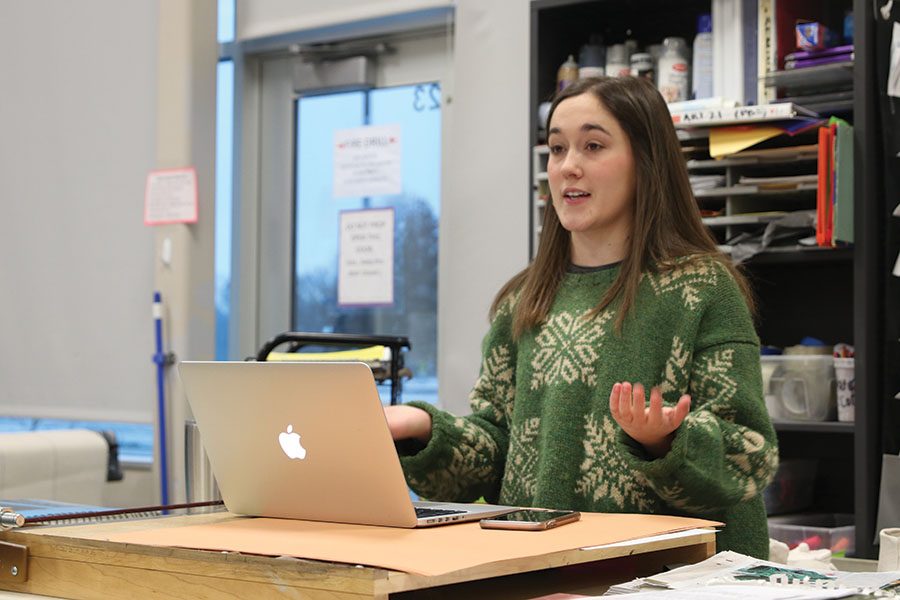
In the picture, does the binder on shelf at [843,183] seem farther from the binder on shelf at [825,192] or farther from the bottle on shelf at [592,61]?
the bottle on shelf at [592,61]

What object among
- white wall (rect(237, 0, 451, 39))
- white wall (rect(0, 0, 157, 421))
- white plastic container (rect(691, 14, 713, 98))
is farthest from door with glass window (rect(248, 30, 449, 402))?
white plastic container (rect(691, 14, 713, 98))

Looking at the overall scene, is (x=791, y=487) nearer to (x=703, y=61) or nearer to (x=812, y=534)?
(x=812, y=534)

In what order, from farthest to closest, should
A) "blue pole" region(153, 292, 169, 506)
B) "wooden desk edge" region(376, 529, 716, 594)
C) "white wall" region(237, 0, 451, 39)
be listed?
"blue pole" region(153, 292, 169, 506) → "white wall" region(237, 0, 451, 39) → "wooden desk edge" region(376, 529, 716, 594)

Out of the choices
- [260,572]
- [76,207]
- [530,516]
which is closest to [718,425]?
[530,516]

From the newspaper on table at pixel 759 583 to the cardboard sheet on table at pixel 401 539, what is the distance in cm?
6

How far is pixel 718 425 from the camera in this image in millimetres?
1410

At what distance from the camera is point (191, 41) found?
136 inches

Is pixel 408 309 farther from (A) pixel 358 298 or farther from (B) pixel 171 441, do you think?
(B) pixel 171 441

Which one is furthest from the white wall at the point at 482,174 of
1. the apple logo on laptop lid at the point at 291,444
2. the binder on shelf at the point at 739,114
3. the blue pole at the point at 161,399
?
the apple logo on laptop lid at the point at 291,444

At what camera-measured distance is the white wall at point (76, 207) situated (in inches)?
143

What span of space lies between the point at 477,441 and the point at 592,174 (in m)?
0.43

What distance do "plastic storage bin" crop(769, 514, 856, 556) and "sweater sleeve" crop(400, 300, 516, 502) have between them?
0.77 m

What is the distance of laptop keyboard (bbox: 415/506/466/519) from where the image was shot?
1179mm

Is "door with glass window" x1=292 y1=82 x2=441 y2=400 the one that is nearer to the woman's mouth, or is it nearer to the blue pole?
the blue pole
